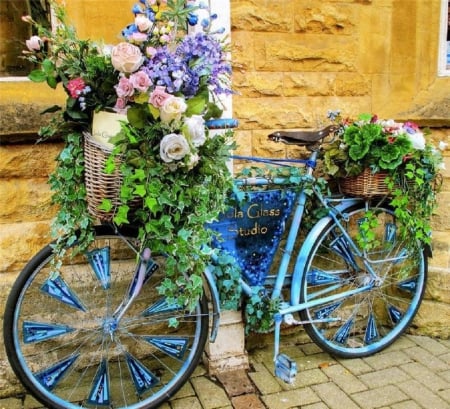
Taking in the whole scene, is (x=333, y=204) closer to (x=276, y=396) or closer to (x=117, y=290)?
(x=276, y=396)

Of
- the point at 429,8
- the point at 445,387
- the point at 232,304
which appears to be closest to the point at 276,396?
the point at 232,304

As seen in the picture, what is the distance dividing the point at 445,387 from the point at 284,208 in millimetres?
1406

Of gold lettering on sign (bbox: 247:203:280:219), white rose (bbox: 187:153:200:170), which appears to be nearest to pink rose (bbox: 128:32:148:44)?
white rose (bbox: 187:153:200:170)

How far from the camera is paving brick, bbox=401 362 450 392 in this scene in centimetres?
317

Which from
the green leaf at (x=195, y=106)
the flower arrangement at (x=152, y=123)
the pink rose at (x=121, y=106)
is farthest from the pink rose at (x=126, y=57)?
the green leaf at (x=195, y=106)

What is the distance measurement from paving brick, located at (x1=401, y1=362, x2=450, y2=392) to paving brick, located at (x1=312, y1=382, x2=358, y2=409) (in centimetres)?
51

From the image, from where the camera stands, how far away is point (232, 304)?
121 inches

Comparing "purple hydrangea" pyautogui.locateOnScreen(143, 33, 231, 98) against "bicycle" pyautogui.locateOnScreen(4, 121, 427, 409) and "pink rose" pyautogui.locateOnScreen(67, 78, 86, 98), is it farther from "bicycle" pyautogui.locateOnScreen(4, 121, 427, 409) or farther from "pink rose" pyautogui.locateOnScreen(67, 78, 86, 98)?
"bicycle" pyautogui.locateOnScreen(4, 121, 427, 409)

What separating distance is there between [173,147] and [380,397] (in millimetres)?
1925

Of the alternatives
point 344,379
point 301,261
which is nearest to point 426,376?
point 344,379

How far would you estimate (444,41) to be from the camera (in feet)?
12.8

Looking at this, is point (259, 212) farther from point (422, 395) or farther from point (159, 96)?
point (422, 395)

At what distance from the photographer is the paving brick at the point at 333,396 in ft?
9.78

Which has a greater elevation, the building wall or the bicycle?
the building wall
